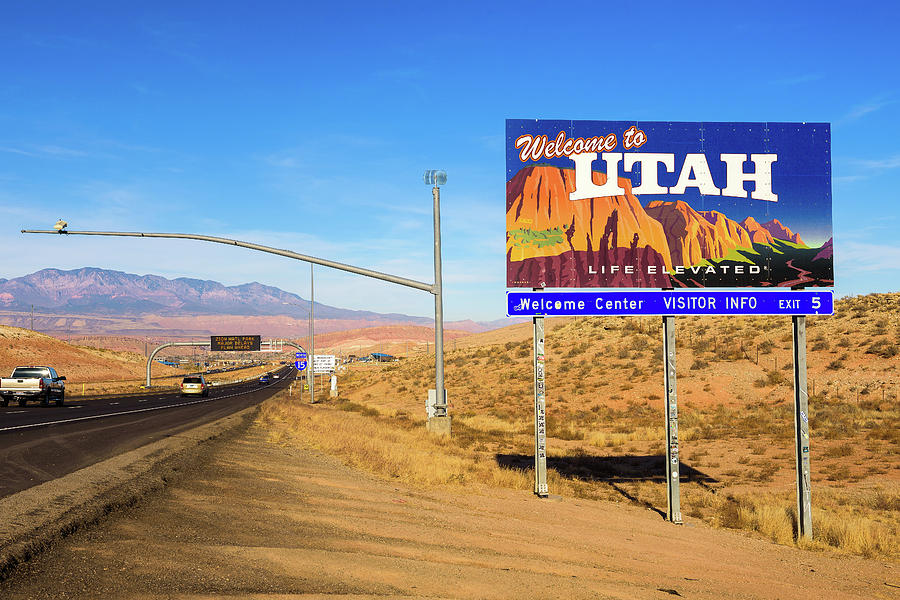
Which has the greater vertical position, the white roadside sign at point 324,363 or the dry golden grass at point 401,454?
the white roadside sign at point 324,363

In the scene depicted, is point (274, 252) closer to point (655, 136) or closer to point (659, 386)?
point (655, 136)

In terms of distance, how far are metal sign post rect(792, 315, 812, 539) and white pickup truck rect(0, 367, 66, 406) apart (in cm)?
3790

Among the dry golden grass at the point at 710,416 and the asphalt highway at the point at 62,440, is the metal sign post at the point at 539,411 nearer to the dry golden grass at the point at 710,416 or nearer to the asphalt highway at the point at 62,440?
the dry golden grass at the point at 710,416

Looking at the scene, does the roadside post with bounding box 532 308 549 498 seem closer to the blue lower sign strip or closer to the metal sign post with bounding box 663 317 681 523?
the blue lower sign strip

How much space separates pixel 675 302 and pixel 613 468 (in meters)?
9.75

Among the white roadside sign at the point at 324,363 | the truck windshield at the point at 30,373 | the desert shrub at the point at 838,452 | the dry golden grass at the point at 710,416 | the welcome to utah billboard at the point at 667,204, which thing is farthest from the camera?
the white roadside sign at the point at 324,363

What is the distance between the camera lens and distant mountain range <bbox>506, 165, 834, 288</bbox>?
13711 millimetres

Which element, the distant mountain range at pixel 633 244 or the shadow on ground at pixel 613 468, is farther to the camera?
the shadow on ground at pixel 613 468

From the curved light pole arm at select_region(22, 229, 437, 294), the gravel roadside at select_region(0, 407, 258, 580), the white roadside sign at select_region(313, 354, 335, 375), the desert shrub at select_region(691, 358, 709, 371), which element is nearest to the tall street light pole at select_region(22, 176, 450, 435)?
the curved light pole arm at select_region(22, 229, 437, 294)

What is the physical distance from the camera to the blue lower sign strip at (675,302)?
43.6 feet

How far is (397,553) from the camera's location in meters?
8.54

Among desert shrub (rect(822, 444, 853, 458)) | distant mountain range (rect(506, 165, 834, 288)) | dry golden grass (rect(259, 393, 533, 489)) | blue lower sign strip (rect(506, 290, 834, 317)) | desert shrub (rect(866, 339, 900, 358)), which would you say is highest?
distant mountain range (rect(506, 165, 834, 288))

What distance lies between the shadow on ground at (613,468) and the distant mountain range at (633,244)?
5669mm

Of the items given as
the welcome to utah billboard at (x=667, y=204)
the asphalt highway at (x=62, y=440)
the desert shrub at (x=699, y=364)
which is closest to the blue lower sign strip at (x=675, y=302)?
the welcome to utah billboard at (x=667, y=204)
